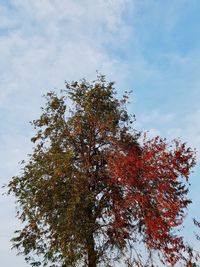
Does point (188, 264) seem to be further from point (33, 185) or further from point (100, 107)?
point (100, 107)

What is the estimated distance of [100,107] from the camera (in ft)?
123

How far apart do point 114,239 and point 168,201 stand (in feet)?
15.1

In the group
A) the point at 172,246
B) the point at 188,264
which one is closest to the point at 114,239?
the point at 172,246

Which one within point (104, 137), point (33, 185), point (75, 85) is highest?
point (75, 85)

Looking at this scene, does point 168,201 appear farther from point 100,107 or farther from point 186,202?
point 100,107

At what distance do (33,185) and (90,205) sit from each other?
4.27 meters

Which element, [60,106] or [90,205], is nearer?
[90,205]

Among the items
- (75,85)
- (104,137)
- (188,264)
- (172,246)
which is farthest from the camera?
(75,85)

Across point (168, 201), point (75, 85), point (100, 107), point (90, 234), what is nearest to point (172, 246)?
point (168, 201)

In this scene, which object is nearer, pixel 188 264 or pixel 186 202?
pixel 188 264

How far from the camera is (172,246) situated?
33.3 meters

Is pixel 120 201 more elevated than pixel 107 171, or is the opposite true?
pixel 107 171

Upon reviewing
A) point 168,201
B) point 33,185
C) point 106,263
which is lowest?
point 106,263

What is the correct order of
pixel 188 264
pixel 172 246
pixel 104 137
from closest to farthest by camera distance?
pixel 188 264 < pixel 172 246 < pixel 104 137
